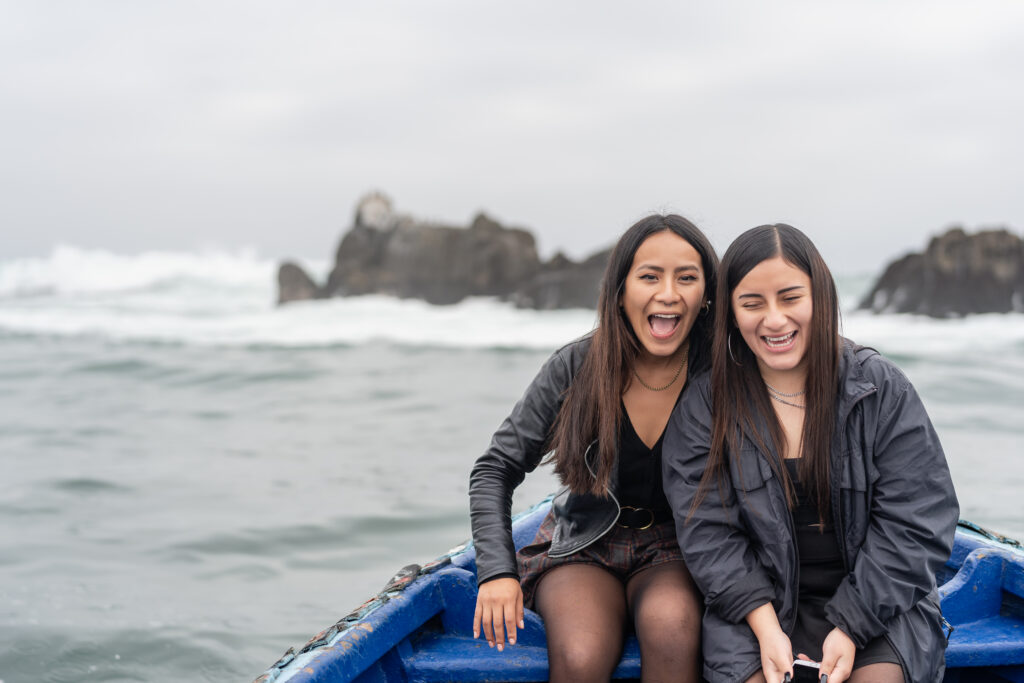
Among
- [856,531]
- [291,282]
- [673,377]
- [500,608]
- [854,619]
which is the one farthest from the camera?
[291,282]

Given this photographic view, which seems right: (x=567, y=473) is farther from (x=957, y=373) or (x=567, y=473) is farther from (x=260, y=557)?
(x=957, y=373)

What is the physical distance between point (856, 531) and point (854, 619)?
214 mm

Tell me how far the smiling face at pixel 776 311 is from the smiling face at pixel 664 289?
173 mm

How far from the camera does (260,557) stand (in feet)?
18.5

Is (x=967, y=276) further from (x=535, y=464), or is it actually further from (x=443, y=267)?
(x=535, y=464)

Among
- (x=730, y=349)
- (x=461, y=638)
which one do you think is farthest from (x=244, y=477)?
(x=730, y=349)

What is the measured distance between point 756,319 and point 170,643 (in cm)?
362

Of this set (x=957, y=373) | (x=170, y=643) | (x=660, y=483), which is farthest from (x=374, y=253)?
(x=660, y=483)

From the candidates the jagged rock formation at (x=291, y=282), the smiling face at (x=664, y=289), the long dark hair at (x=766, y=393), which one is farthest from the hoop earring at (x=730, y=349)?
the jagged rock formation at (x=291, y=282)

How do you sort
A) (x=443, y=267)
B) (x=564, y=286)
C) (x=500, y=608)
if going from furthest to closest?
(x=443, y=267) < (x=564, y=286) < (x=500, y=608)

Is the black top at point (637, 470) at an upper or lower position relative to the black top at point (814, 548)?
upper

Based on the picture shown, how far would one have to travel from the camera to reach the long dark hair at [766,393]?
214cm

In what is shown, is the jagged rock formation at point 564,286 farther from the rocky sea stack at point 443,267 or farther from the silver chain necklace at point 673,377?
the silver chain necklace at point 673,377

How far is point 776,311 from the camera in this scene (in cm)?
216
